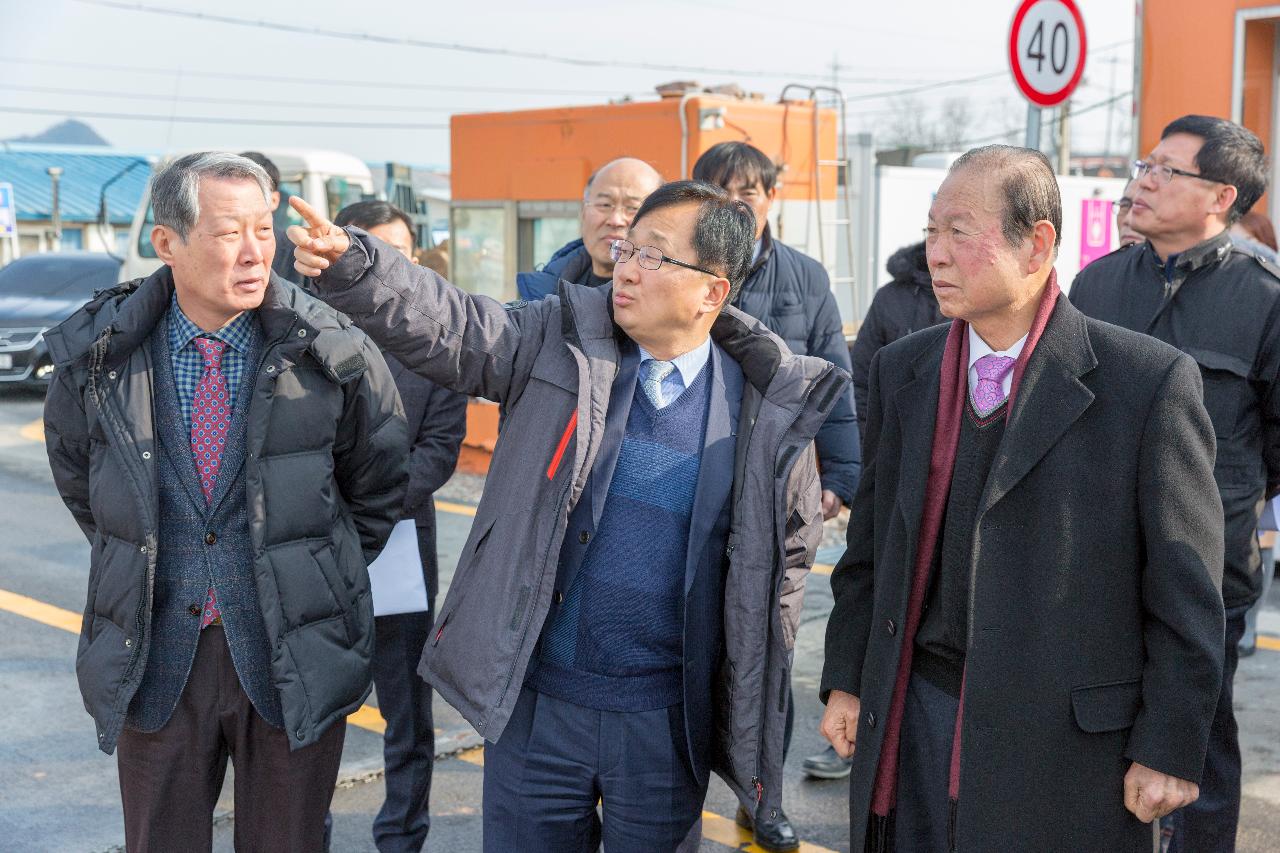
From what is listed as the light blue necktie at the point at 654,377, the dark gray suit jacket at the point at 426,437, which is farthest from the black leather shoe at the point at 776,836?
the light blue necktie at the point at 654,377

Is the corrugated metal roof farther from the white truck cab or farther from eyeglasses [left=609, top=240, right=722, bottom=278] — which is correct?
eyeglasses [left=609, top=240, right=722, bottom=278]

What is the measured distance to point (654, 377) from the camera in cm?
279

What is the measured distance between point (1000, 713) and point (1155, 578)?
0.36 m

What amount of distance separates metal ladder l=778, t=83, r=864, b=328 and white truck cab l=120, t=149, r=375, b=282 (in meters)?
5.33

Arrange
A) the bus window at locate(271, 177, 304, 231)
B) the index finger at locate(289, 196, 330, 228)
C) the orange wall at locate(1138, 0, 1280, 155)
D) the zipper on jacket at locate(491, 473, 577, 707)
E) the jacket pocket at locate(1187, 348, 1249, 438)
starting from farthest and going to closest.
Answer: the bus window at locate(271, 177, 304, 231)
the orange wall at locate(1138, 0, 1280, 155)
the jacket pocket at locate(1187, 348, 1249, 438)
the zipper on jacket at locate(491, 473, 577, 707)
the index finger at locate(289, 196, 330, 228)

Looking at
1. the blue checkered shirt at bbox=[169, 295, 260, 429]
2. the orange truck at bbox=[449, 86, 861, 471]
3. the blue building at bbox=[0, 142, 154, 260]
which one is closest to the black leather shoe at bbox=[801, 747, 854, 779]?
the blue checkered shirt at bbox=[169, 295, 260, 429]

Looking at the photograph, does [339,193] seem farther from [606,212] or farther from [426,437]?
[426,437]

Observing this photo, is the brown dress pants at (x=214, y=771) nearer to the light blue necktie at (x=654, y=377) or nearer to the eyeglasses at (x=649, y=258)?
the light blue necktie at (x=654, y=377)

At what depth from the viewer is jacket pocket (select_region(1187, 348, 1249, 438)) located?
348 cm

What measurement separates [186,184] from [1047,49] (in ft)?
17.8

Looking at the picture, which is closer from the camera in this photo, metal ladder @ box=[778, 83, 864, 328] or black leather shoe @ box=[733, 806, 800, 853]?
black leather shoe @ box=[733, 806, 800, 853]

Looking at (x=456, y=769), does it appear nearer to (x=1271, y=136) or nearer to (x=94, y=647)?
(x=94, y=647)

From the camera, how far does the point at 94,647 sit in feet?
9.37

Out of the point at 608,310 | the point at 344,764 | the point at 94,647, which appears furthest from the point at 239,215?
the point at 344,764
